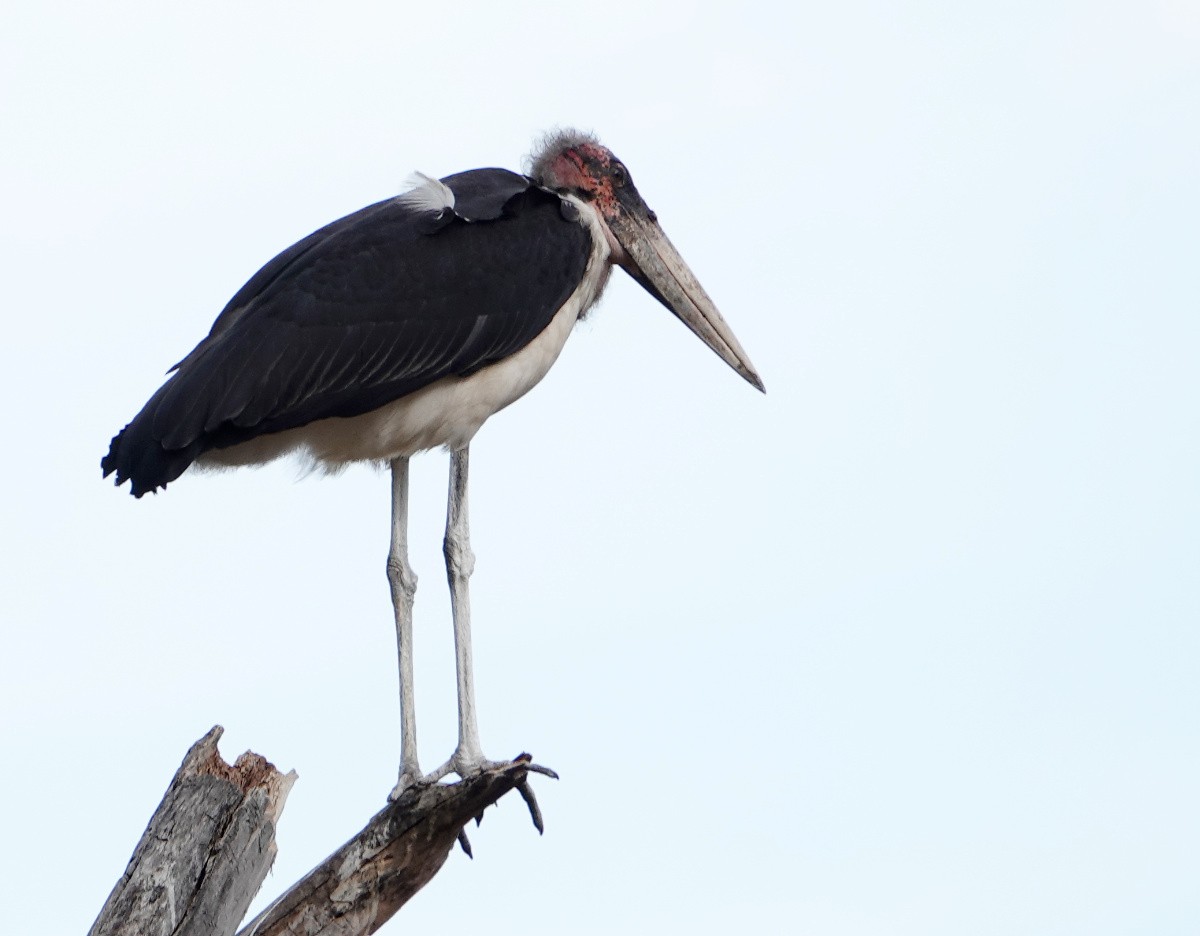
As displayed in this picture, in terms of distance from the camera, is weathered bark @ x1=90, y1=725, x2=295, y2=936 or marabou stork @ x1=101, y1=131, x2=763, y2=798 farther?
marabou stork @ x1=101, y1=131, x2=763, y2=798

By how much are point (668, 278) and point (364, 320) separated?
1707 mm

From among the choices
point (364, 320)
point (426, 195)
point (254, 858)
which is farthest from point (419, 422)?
point (254, 858)

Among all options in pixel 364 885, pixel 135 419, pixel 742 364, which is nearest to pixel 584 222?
pixel 742 364

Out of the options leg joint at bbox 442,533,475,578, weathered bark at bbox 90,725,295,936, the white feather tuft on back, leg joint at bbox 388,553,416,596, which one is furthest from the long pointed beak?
weathered bark at bbox 90,725,295,936

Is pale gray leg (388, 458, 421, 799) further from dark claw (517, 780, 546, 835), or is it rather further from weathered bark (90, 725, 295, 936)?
weathered bark (90, 725, 295, 936)

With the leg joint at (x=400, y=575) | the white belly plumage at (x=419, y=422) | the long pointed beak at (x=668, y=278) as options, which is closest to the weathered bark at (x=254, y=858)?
the leg joint at (x=400, y=575)

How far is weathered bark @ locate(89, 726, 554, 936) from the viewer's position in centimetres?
516

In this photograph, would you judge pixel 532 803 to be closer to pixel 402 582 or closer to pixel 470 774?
pixel 470 774

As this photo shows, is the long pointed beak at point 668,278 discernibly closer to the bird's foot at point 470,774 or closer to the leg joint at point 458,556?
the leg joint at point 458,556

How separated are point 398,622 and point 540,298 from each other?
132 centimetres

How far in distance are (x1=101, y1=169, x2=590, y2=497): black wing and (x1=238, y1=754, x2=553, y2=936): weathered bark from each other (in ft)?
4.37

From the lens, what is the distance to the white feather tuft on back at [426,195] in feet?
22.7

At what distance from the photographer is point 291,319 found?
6488 mm

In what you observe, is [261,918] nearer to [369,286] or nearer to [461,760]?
[461,760]
